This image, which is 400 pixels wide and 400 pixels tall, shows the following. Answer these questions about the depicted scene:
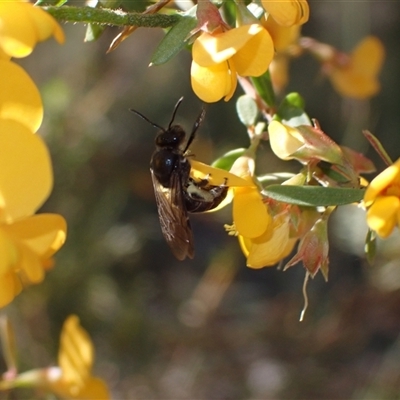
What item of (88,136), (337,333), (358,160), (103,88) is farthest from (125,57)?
(358,160)

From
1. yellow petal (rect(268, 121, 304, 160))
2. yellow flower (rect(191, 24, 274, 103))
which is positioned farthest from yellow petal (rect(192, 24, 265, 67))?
yellow petal (rect(268, 121, 304, 160))

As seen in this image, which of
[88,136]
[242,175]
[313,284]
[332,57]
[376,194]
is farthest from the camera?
[313,284]

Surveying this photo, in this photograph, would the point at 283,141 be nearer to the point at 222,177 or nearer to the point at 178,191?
the point at 222,177

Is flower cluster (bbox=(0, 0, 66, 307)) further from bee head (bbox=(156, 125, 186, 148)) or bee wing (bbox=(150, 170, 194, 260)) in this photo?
bee head (bbox=(156, 125, 186, 148))

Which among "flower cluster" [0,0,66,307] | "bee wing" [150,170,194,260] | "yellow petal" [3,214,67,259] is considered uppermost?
A: "flower cluster" [0,0,66,307]

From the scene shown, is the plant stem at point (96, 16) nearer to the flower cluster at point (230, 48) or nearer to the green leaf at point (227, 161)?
the flower cluster at point (230, 48)

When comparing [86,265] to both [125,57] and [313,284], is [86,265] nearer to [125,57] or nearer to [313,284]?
[313,284]
